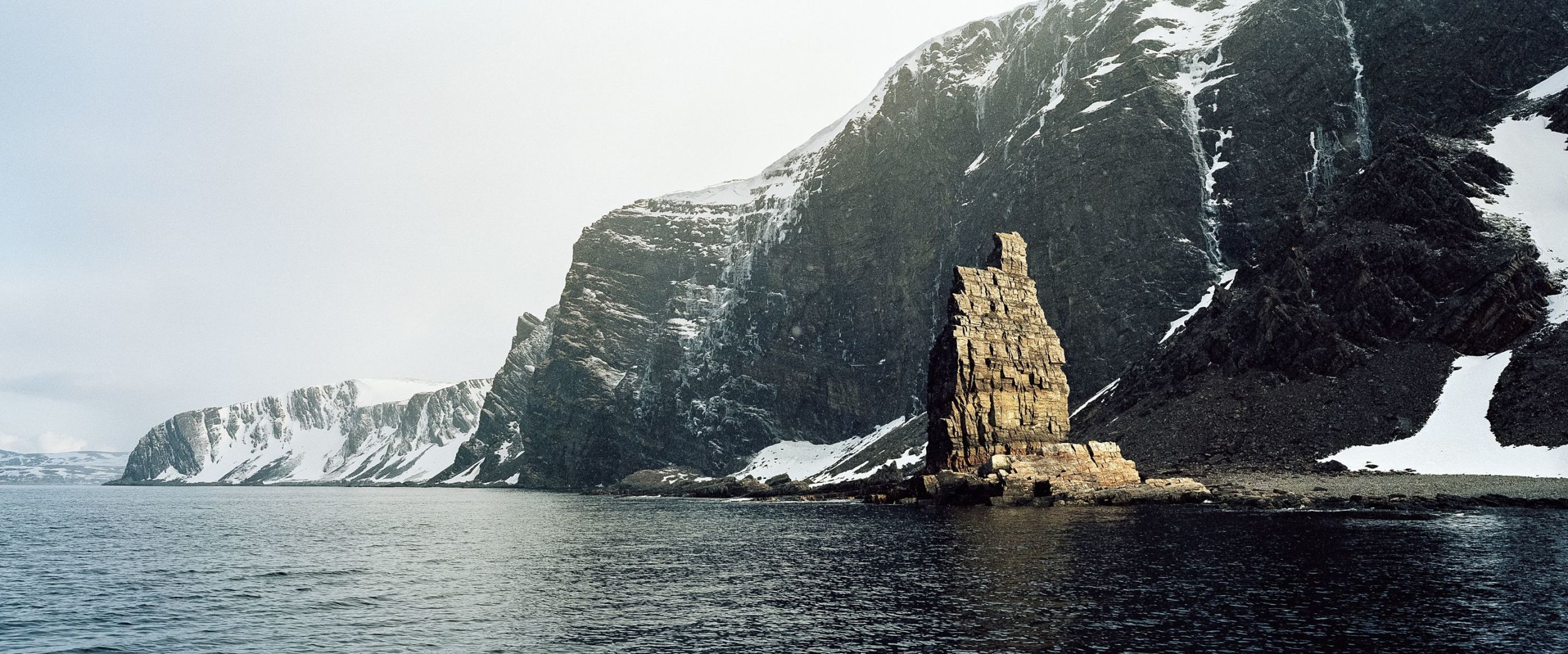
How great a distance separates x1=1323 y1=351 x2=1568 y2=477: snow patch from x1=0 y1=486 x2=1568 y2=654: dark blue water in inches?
999

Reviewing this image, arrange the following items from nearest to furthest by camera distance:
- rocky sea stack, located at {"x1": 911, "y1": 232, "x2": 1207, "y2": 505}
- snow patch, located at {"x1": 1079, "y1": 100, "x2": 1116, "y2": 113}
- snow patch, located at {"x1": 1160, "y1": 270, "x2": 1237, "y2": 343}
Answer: rocky sea stack, located at {"x1": 911, "y1": 232, "x2": 1207, "y2": 505} → snow patch, located at {"x1": 1160, "y1": 270, "x2": 1237, "y2": 343} → snow patch, located at {"x1": 1079, "y1": 100, "x2": 1116, "y2": 113}

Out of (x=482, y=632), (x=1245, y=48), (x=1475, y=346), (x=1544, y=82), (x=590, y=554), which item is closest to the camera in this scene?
(x=482, y=632)

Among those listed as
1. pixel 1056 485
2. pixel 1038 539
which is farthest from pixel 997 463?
pixel 1038 539

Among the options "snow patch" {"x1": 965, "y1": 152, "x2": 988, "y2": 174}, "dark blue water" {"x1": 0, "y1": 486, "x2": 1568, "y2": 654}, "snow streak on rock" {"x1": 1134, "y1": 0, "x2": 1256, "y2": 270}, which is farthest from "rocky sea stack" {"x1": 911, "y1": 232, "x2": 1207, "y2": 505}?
"snow patch" {"x1": 965, "y1": 152, "x2": 988, "y2": 174}

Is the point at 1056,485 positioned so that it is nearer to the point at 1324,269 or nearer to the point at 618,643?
the point at 1324,269

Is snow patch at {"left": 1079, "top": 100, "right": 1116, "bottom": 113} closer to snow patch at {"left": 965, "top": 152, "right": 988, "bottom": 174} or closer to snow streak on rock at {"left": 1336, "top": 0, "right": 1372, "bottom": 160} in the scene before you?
snow patch at {"left": 965, "top": 152, "right": 988, "bottom": 174}

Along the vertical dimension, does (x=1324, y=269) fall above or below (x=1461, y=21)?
below

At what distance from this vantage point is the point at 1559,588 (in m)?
33.9

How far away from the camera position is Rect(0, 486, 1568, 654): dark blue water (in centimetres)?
2980

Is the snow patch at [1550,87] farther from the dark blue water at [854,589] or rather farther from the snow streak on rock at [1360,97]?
the dark blue water at [854,589]

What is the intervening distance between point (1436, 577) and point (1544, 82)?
129413mm

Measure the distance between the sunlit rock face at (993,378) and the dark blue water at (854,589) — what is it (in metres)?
32.0

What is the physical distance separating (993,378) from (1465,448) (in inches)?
1824

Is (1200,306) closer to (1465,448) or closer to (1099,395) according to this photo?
(1099,395)
